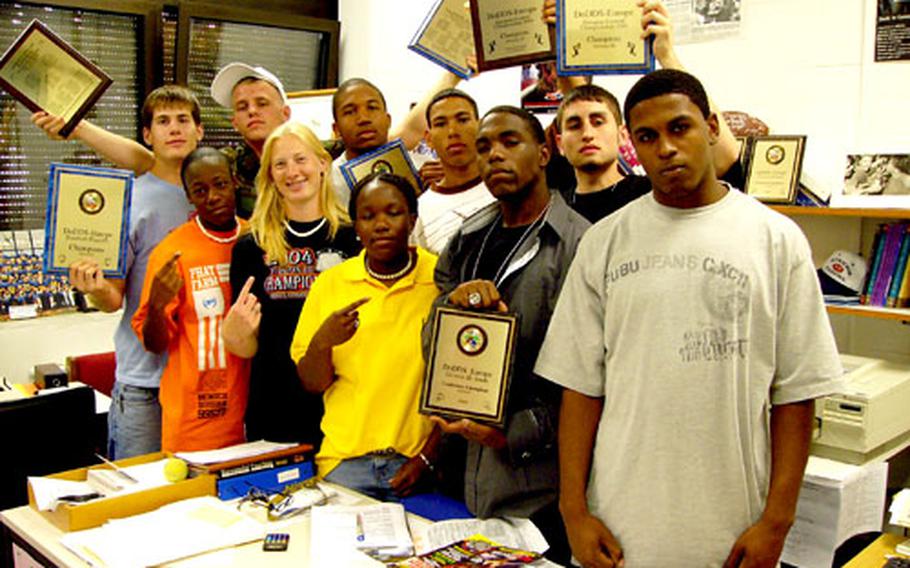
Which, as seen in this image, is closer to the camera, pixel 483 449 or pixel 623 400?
pixel 623 400

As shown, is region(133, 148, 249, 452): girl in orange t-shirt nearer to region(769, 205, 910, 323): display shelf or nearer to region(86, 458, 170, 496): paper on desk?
region(86, 458, 170, 496): paper on desk

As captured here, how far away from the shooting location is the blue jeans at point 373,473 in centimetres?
237

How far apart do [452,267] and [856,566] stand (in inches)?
50.1

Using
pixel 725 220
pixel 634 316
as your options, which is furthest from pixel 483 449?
pixel 725 220

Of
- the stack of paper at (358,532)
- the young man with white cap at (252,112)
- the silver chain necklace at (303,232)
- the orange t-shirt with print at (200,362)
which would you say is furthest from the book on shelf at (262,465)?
the young man with white cap at (252,112)

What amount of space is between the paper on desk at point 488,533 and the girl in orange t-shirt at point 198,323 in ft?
3.15

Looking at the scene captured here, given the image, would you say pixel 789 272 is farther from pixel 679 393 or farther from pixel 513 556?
pixel 513 556

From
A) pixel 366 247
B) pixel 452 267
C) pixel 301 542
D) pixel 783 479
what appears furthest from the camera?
pixel 366 247

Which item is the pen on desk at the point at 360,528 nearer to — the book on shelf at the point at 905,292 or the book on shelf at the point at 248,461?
the book on shelf at the point at 248,461

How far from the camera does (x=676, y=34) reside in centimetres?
414

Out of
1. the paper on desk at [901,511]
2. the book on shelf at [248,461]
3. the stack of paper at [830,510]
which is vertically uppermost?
the book on shelf at [248,461]

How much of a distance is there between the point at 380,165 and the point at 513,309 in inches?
41.6

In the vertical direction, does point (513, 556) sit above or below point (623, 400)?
below

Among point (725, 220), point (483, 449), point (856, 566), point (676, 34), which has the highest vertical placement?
point (676, 34)
